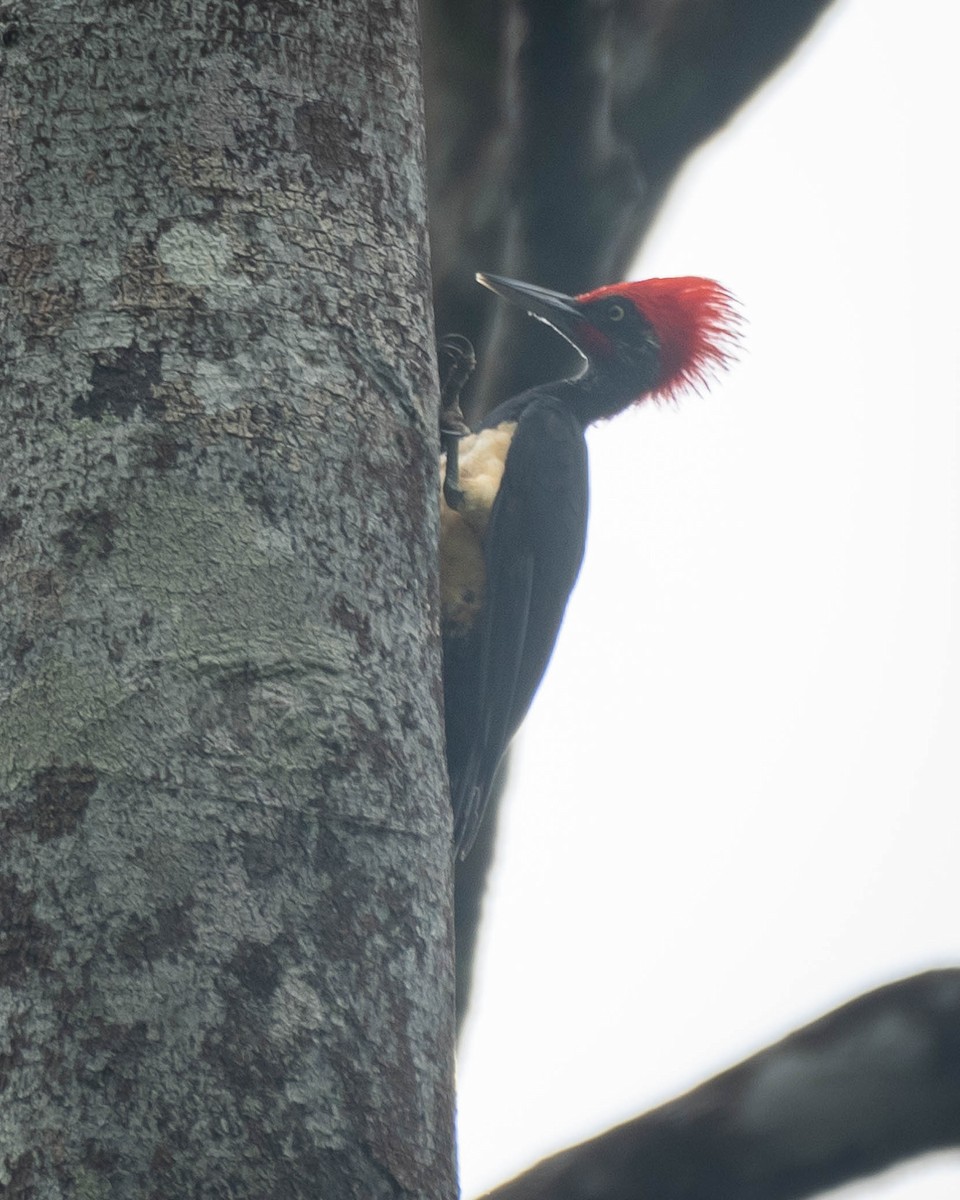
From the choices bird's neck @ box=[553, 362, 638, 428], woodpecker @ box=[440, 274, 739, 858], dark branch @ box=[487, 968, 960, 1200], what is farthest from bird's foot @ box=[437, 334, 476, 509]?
dark branch @ box=[487, 968, 960, 1200]

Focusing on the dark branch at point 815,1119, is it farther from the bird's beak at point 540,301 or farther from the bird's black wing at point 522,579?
the bird's beak at point 540,301

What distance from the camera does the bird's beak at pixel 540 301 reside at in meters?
2.96

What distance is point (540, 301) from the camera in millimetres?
3180

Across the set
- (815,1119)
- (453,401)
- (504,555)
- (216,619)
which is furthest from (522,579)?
(216,619)

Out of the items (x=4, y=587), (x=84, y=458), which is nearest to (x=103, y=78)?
(x=84, y=458)

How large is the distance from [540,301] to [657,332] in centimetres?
85

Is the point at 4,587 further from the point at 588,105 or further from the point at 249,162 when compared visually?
the point at 588,105

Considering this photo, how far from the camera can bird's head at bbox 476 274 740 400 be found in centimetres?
380

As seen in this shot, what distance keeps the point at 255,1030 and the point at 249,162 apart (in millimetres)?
770

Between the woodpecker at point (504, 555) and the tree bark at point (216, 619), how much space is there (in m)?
1.31

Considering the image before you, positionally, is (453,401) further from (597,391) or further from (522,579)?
(597,391)

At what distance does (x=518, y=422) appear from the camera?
321cm

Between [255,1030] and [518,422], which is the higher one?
[518,422]

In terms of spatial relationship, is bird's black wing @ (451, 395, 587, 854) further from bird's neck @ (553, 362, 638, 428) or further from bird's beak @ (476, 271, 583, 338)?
bird's neck @ (553, 362, 638, 428)
